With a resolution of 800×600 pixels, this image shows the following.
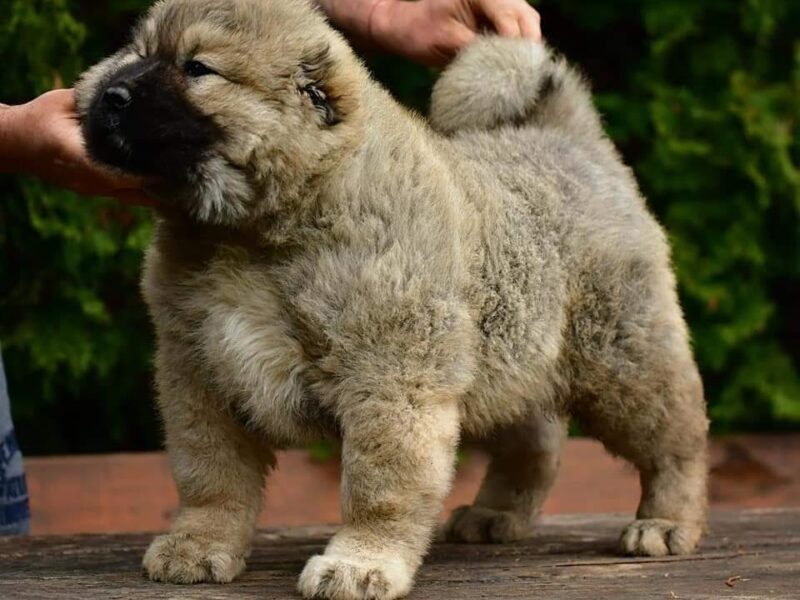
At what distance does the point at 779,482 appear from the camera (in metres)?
5.37

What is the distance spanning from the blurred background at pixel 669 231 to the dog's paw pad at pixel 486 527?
1170 millimetres

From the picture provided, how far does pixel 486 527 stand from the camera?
13.1 ft

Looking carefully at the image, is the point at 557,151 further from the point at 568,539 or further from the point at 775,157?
the point at 775,157

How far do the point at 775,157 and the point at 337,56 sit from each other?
2.61m

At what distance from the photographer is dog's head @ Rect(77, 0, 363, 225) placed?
2873 mm

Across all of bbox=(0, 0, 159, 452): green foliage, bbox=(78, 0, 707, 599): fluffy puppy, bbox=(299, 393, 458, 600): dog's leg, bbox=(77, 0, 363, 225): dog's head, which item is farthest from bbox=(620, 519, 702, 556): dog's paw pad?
bbox=(0, 0, 159, 452): green foliage

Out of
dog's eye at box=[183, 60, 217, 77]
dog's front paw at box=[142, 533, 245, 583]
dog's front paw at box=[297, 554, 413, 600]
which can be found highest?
dog's eye at box=[183, 60, 217, 77]

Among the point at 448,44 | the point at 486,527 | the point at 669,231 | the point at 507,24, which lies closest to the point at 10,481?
the point at 486,527

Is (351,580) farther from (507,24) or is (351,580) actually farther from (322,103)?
(507,24)

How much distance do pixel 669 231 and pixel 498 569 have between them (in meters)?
2.34

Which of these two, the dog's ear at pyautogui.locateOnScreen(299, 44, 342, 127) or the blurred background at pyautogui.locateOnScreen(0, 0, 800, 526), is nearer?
the dog's ear at pyautogui.locateOnScreen(299, 44, 342, 127)

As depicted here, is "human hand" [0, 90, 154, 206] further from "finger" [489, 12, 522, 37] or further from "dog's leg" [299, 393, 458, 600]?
"finger" [489, 12, 522, 37]

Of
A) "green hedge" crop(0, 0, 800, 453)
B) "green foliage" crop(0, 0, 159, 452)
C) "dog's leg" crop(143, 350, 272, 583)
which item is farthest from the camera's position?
"green hedge" crop(0, 0, 800, 453)

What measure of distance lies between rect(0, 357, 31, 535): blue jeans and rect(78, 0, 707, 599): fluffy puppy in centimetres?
114
